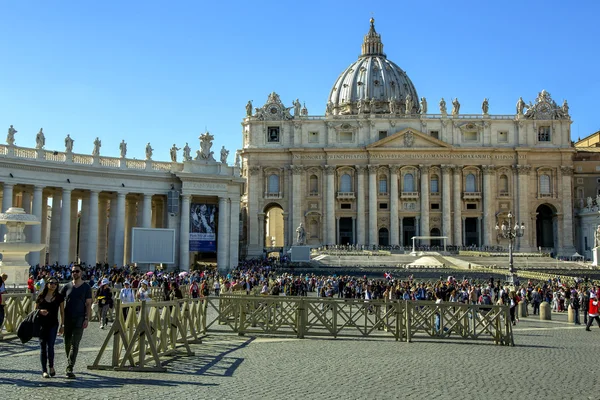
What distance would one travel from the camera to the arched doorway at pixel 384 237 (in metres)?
87.4

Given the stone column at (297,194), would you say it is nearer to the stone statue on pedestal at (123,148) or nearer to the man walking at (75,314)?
the stone statue on pedestal at (123,148)

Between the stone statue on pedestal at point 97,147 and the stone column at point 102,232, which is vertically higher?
the stone statue on pedestal at point 97,147

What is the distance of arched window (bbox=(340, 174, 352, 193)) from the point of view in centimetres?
8725

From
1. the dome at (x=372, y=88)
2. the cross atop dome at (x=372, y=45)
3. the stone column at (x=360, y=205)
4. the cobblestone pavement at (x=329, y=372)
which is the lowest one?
the cobblestone pavement at (x=329, y=372)

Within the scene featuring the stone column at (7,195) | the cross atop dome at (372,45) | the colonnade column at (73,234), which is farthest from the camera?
the cross atop dome at (372,45)

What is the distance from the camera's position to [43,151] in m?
41.2

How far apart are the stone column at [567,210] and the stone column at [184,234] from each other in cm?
5394

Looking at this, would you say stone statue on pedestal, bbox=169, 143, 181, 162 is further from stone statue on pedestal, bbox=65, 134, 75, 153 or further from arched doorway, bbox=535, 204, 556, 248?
arched doorway, bbox=535, 204, 556, 248

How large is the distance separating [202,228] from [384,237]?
149 feet

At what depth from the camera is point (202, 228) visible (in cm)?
4659

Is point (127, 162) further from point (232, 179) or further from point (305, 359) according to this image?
point (305, 359)

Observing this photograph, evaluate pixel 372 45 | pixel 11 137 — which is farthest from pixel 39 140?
pixel 372 45

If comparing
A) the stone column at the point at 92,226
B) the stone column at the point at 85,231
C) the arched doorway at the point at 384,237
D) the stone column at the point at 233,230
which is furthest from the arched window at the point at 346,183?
the stone column at the point at 92,226

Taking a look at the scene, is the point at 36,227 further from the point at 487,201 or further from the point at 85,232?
the point at 487,201
